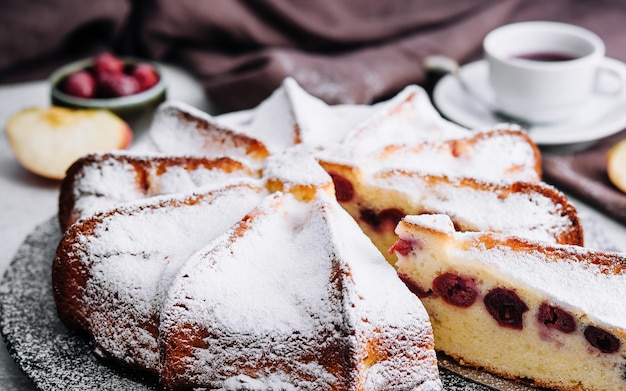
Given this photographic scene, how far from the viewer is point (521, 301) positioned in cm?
156

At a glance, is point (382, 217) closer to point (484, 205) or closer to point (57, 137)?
point (484, 205)

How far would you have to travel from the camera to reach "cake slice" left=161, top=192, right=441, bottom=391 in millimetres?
1453

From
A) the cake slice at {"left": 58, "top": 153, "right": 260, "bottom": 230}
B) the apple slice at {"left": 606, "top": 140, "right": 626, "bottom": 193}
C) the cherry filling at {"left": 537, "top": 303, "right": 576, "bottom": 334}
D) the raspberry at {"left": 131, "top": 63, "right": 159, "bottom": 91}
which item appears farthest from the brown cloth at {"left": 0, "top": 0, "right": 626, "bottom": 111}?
the cherry filling at {"left": 537, "top": 303, "right": 576, "bottom": 334}

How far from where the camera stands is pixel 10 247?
2.27 metres

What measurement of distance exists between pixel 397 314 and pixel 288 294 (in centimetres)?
21

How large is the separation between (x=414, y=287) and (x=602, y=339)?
38cm

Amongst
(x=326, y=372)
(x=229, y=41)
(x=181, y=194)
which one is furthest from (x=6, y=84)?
(x=326, y=372)

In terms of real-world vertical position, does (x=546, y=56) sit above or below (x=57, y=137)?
above

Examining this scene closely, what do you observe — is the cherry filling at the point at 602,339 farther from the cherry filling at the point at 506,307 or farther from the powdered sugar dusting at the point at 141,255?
the powdered sugar dusting at the point at 141,255

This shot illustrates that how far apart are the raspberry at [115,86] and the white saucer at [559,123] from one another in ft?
3.61

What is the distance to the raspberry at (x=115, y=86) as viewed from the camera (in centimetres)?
282

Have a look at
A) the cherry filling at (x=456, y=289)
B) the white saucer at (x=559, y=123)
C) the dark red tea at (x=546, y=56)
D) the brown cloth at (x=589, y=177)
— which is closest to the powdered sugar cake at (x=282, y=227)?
the cherry filling at (x=456, y=289)

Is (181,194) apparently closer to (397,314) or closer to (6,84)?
(397,314)

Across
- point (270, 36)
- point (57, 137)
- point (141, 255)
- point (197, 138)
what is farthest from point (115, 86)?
point (141, 255)
